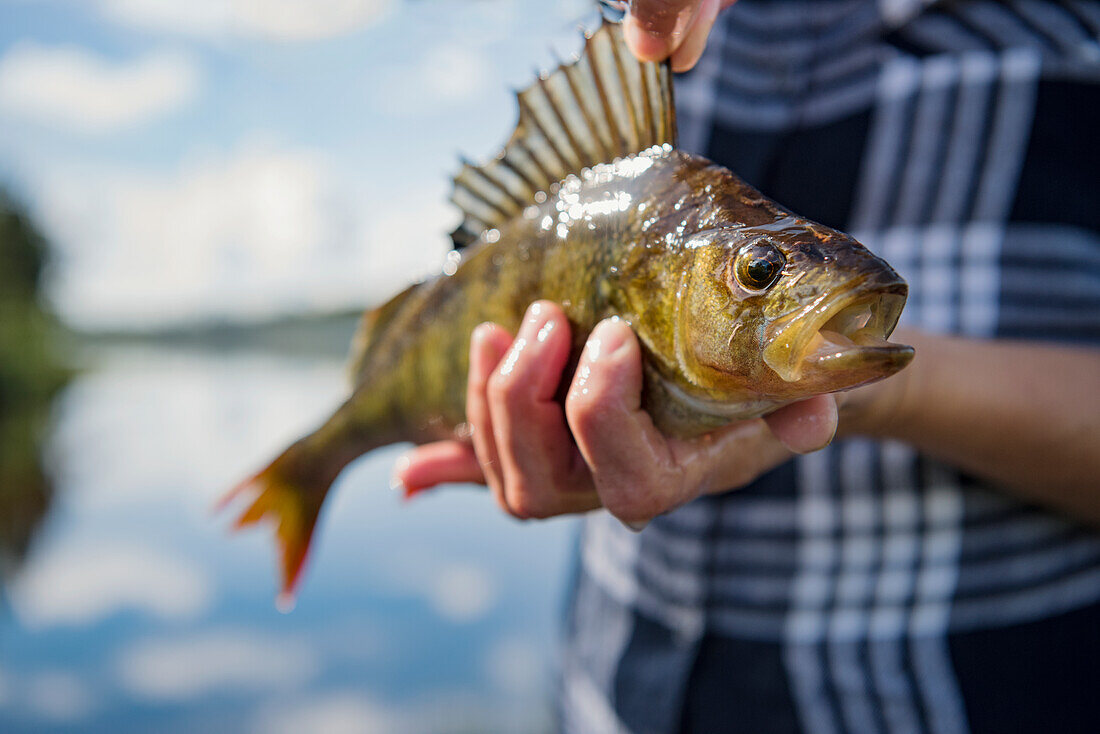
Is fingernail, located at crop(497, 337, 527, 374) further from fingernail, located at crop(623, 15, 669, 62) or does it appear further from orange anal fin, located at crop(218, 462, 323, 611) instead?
orange anal fin, located at crop(218, 462, 323, 611)

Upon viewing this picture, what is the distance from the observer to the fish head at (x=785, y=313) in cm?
110

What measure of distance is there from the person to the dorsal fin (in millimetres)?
562

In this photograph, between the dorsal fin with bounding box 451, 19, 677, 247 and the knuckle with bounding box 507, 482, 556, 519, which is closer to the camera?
the dorsal fin with bounding box 451, 19, 677, 247

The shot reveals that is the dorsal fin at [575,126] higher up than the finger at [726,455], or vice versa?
the dorsal fin at [575,126]

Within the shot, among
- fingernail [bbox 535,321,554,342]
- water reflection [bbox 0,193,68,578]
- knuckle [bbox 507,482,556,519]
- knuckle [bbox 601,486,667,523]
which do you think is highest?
fingernail [bbox 535,321,554,342]

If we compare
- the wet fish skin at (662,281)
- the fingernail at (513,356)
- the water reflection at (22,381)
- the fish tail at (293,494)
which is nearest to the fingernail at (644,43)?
the wet fish skin at (662,281)

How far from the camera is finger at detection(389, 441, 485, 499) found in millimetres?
2016

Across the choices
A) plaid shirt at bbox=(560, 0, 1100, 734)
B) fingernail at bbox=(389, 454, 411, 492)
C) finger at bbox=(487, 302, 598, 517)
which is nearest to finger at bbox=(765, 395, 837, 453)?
finger at bbox=(487, 302, 598, 517)

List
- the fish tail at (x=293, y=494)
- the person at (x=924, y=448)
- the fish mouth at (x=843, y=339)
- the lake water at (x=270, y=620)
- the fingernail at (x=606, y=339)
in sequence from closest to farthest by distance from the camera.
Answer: the fish mouth at (x=843, y=339) → the fingernail at (x=606, y=339) → the person at (x=924, y=448) → the fish tail at (x=293, y=494) → the lake water at (x=270, y=620)

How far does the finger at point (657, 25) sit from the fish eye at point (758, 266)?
36 cm

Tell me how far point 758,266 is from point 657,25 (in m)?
0.41

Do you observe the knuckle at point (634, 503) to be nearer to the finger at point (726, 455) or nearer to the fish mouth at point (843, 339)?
the finger at point (726, 455)

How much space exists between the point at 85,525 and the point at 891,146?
1912cm

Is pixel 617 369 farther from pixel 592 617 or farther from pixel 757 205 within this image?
pixel 592 617
